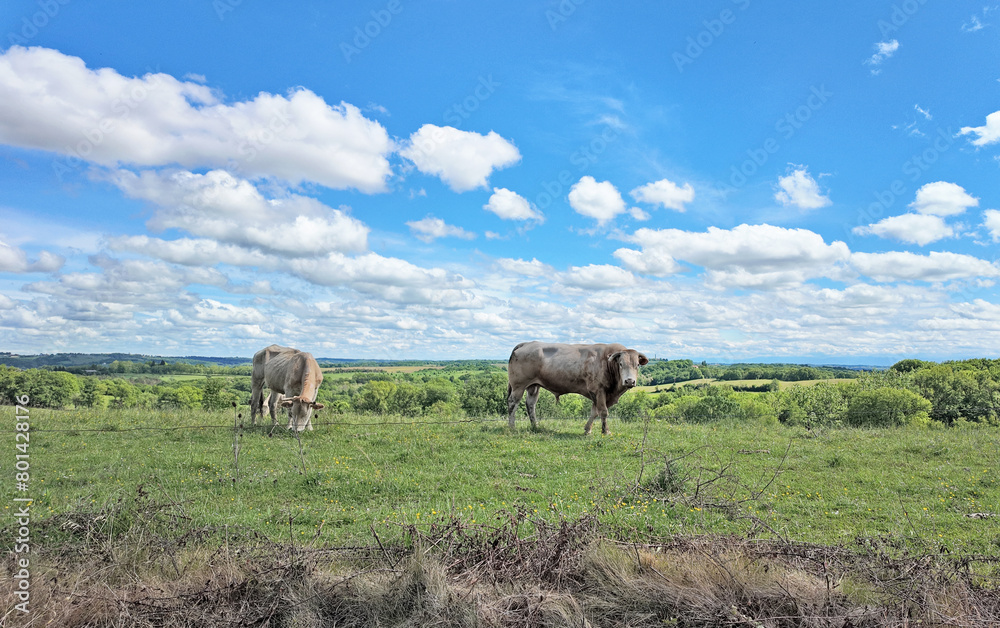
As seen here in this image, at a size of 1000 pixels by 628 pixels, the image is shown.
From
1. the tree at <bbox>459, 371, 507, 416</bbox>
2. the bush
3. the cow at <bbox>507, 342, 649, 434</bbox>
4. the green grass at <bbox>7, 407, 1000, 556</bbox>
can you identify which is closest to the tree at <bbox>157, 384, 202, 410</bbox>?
the tree at <bbox>459, 371, 507, 416</bbox>

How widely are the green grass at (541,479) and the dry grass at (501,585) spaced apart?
2.15 ft

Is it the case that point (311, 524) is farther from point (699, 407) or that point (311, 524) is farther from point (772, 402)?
point (772, 402)

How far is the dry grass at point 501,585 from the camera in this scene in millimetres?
4164

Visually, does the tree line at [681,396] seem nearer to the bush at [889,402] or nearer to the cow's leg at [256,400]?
the bush at [889,402]

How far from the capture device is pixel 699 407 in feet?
161

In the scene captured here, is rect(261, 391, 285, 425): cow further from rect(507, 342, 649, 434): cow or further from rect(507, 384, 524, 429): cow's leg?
rect(507, 342, 649, 434): cow

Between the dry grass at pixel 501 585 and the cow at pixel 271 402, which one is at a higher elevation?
the cow at pixel 271 402

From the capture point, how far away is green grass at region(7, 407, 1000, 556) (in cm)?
693

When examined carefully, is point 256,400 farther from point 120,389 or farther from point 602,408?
point 120,389

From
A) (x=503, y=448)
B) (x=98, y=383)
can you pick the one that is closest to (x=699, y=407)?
(x=503, y=448)

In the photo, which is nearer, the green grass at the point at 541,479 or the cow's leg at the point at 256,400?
the green grass at the point at 541,479

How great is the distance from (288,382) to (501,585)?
44.2ft

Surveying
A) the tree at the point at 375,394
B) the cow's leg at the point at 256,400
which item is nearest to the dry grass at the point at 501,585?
the cow's leg at the point at 256,400

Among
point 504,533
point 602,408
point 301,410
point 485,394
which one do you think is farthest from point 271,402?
point 485,394
